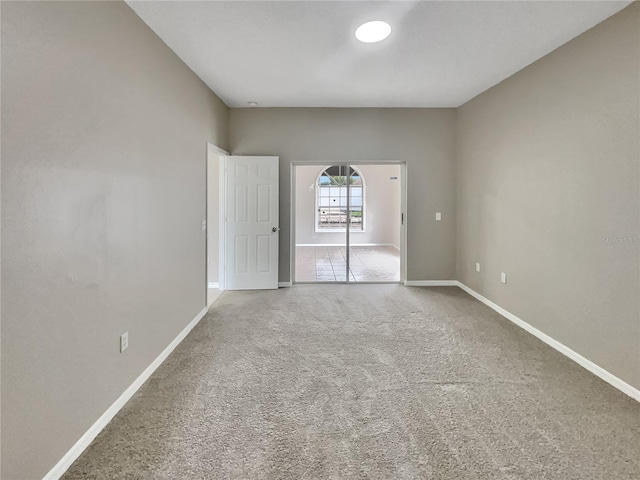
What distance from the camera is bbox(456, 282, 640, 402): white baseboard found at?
7.22 ft

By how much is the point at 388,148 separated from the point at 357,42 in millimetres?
2280

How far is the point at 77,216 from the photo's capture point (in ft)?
5.54

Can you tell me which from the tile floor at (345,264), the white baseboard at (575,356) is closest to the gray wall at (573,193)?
the white baseboard at (575,356)

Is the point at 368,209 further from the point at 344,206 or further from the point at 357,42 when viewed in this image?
the point at 357,42

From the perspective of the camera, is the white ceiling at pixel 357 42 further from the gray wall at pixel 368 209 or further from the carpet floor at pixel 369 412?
the gray wall at pixel 368 209

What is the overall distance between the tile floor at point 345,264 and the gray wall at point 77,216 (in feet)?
10.5

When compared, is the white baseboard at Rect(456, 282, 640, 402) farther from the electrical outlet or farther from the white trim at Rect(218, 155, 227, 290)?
the white trim at Rect(218, 155, 227, 290)

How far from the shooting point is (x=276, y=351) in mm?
2820

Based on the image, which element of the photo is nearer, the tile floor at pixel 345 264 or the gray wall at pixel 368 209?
the tile floor at pixel 345 264

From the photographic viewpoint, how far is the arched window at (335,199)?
30.1ft

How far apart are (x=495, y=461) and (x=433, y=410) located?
1.43 feet

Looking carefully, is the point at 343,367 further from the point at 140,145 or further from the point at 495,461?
the point at 140,145

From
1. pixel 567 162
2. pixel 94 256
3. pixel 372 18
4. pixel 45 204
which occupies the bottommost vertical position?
pixel 94 256

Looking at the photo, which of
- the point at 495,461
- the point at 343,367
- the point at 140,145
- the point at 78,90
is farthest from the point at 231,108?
the point at 495,461
